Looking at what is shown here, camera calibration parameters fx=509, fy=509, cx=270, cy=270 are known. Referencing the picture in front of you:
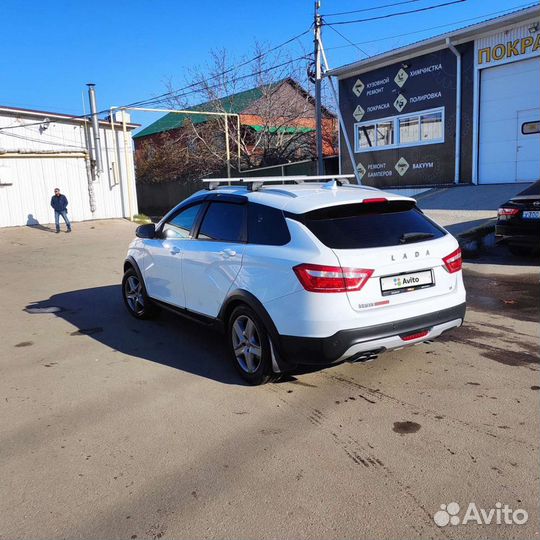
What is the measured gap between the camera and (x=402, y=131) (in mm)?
19688

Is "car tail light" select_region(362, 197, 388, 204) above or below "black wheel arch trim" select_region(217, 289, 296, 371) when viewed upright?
above

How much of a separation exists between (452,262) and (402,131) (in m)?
16.7

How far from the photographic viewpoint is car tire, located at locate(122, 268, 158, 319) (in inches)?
249

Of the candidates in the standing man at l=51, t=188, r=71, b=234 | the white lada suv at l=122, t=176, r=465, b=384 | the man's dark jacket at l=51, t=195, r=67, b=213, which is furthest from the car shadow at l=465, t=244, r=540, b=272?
the man's dark jacket at l=51, t=195, r=67, b=213

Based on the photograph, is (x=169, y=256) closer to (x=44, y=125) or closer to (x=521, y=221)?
(x=521, y=221)

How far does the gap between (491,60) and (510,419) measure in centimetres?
1555

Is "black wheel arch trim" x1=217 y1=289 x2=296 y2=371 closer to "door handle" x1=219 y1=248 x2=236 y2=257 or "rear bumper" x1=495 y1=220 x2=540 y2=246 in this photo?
"door handle" x1=219 y1=248 x2=236 y2=257

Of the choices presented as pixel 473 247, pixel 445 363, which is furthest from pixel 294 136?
pixel 445 363

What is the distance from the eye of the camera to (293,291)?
3.79 metres

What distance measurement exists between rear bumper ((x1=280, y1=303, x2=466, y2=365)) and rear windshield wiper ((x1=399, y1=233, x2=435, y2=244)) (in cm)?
60

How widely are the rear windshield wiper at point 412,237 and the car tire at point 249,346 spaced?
1.32m

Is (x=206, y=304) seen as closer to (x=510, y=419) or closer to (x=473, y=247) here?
(x=510, y=419)

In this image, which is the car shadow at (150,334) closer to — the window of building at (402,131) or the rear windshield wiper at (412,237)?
the rear windshield wiper at (412,237)

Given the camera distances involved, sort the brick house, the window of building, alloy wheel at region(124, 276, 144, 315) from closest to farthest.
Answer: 1. alloy wheel at region(124, 276, 144, 315)
2. the window of building
3. the brick house
